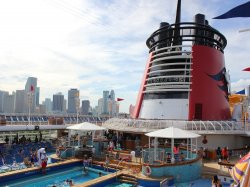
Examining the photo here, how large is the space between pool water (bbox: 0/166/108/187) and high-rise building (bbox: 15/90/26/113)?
215ft

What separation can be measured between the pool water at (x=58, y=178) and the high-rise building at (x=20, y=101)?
215ft

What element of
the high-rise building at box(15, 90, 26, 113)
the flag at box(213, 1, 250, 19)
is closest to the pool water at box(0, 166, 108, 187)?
the flag at box(213, 1, 250, 19)

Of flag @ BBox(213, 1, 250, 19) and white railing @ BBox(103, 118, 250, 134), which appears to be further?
white railing @ BBox(103, 118, 250, 134)

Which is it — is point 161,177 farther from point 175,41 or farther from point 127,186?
point 175,41

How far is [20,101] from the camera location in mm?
80250

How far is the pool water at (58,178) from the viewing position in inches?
569

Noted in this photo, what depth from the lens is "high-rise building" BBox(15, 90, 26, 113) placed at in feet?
258

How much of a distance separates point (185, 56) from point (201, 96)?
149 inches

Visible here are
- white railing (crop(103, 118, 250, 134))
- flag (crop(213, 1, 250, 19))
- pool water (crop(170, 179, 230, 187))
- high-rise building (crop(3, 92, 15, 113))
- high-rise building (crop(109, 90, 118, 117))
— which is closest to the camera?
flag (crop(213, 1, 250, 19))

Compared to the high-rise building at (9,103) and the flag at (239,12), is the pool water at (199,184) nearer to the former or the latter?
the flag at (239,12)

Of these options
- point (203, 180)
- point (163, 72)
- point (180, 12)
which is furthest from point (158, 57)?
point (203, 180)

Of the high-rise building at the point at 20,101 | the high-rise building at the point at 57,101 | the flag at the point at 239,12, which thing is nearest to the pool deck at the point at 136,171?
the flag at the point at 239,12

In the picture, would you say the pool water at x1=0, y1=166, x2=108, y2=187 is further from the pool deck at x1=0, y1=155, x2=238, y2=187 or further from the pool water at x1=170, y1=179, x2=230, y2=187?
the pool water at x1=170, y1=179, x2=230, y2=187

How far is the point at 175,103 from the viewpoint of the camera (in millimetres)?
23297
